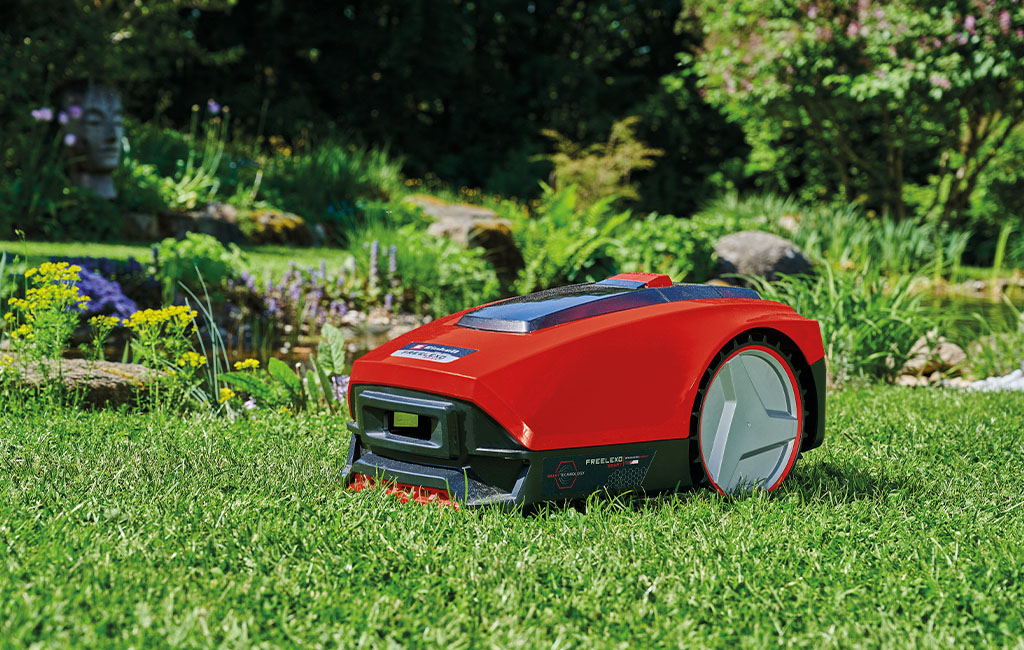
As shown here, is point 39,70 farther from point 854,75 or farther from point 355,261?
point 854,75

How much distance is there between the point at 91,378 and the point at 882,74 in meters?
10.5

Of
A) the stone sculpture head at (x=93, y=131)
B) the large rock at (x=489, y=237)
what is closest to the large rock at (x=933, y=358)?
the large rock at (x=489, y=237)

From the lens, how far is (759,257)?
9523 mm

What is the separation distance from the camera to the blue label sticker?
2492mm

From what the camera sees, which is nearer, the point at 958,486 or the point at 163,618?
the point at 163,618

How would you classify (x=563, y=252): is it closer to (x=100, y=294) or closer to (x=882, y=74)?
(x=100, y=294)

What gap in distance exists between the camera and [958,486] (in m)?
3.25

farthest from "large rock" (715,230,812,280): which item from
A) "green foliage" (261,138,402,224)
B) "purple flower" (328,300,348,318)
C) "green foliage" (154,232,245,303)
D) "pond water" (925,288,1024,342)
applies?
"green foliage" (154,232,245,303)

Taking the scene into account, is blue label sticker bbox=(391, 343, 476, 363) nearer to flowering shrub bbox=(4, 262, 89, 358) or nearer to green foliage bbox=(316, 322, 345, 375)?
green foliage bbox=(316, 322, 345, 375)

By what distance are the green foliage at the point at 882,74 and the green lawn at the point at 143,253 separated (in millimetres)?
6576

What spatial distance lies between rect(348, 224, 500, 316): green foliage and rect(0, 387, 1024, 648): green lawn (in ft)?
15.0

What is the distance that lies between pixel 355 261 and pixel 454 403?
5899 millimetres

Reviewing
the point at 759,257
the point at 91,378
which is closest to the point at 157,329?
the point at 91,378

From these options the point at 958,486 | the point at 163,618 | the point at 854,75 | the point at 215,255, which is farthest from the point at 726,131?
the point at 163,618
